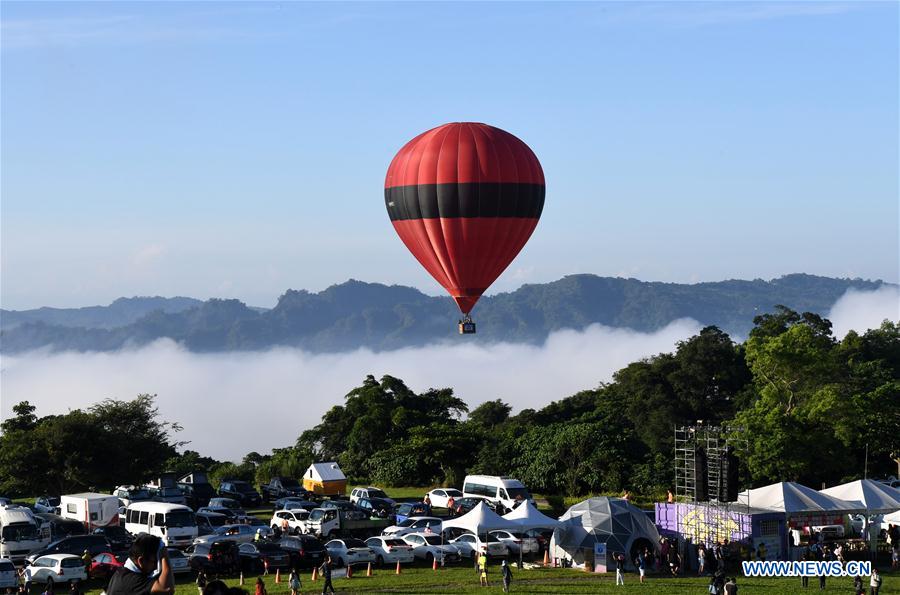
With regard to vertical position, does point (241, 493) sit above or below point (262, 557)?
above

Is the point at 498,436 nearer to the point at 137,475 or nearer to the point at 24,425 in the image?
the point at 137,475

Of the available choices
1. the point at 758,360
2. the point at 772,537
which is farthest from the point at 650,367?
the point at 772,537

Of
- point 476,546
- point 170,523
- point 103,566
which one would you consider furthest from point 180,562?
point 476,546

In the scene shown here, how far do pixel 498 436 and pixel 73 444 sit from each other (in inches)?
943

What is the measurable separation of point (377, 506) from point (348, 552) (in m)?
14.2

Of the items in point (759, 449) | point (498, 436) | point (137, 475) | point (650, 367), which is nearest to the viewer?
point (759, 449)

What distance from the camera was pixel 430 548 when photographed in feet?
134

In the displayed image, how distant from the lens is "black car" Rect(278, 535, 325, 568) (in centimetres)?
3947

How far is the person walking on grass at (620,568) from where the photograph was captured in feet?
120

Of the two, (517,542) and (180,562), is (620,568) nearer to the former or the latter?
(517,542)

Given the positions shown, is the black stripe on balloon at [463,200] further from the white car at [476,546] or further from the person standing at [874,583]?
the person standing at [874,583]

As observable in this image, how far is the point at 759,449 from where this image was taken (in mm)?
56469

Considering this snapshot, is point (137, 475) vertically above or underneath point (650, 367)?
underneath

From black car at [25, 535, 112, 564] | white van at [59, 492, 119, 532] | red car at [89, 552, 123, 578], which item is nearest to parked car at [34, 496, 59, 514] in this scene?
white van at [59, 492, 119, 532]
